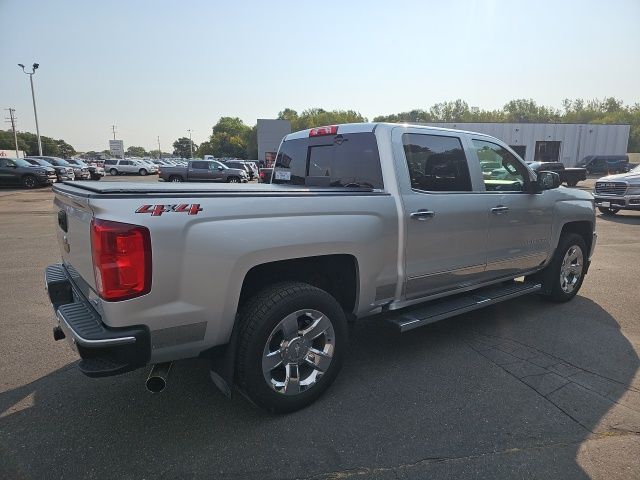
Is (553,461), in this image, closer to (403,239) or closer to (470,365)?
(470,365)

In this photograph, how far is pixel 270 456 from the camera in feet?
8.16

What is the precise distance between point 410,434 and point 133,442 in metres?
1.68

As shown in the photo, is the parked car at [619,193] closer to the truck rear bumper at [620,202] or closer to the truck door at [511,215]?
the truck rear bumper at [620,202]

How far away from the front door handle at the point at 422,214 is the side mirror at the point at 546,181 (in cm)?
177

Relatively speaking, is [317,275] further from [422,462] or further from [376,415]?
[422,462]

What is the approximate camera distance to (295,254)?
2.83m

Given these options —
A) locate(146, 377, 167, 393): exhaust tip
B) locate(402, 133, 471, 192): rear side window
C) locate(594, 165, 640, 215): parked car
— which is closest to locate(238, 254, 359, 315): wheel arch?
locate(146, 377, 167, 393): exhaust tip

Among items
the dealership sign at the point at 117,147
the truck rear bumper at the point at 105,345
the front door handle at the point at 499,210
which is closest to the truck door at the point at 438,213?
the front door handle at the point at 499,210

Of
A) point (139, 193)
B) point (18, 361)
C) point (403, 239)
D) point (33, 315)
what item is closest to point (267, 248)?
point (139, 193)

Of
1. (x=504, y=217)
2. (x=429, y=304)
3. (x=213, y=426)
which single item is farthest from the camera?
(x=504, y=217)

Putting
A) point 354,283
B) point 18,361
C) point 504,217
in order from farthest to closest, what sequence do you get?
point 504,217, point 18,361, point 354,283

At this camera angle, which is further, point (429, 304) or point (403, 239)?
point (429, 304)

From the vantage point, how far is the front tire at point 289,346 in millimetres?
2662

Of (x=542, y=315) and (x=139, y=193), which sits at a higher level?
(x=139, y=193)
